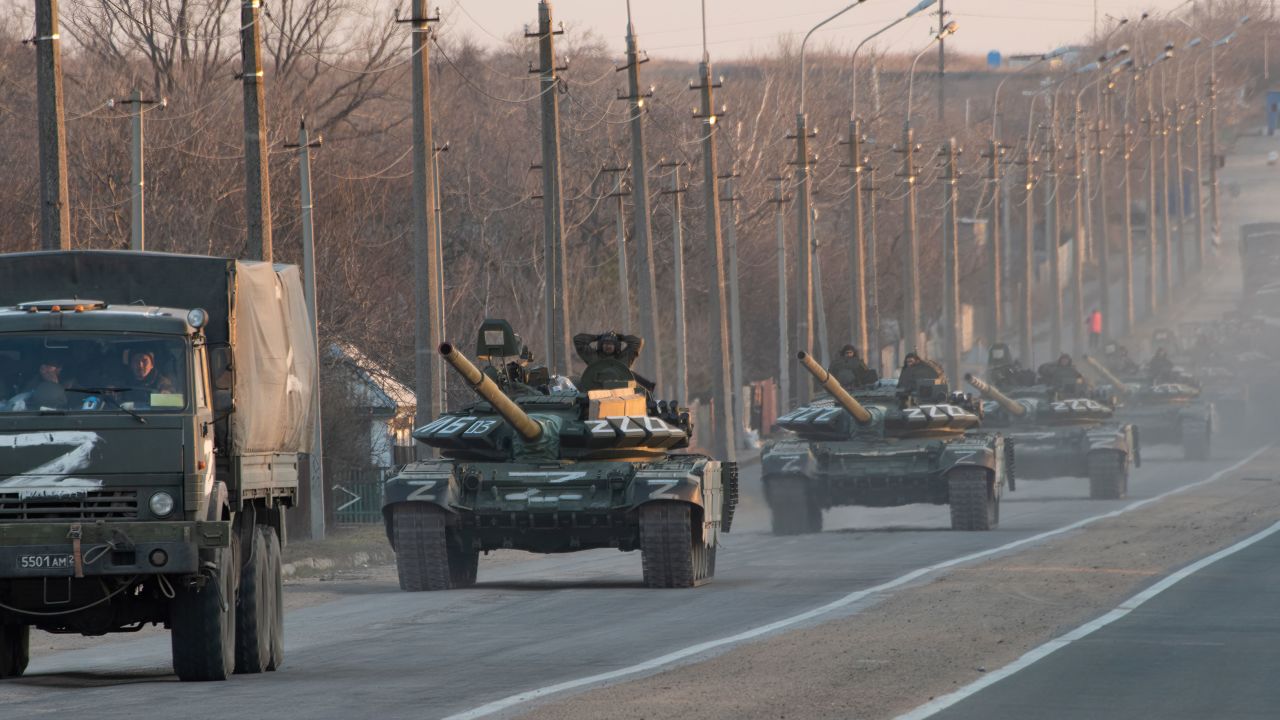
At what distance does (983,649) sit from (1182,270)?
10383cm

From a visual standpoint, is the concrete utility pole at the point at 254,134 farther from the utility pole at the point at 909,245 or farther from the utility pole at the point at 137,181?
the utility pole at the point at 909,245

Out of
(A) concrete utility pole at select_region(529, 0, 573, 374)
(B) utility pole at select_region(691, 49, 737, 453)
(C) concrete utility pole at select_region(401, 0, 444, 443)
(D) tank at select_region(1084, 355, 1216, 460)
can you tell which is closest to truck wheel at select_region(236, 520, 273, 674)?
(C) concrete utility pole at select_region(401, 0, 444, 443)

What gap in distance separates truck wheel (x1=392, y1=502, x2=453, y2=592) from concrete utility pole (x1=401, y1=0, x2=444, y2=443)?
7201 mm

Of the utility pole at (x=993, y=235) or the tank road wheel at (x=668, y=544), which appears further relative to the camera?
the utility pole at (x=993, y=235)

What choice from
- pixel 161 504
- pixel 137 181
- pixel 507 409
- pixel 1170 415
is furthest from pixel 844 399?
pixel 1170 415

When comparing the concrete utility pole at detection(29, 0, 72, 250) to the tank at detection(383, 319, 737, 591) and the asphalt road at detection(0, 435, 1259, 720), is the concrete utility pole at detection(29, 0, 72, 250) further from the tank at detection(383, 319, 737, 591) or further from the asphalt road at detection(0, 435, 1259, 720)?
the asphalt road at detection(0, 435, 1259, 720)

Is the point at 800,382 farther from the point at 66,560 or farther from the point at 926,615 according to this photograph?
the point at 66,560

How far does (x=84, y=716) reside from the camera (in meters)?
11.6

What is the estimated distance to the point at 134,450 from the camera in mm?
12477

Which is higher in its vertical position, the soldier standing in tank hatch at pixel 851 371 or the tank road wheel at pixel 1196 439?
the soldier standing in tank hatch at pixel 851 371

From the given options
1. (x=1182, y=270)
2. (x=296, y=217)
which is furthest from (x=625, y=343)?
(x=1182, y=270)

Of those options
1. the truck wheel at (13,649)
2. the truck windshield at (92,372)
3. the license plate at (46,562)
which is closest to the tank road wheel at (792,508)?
the truck wheel at (13,649)

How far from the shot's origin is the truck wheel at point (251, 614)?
13.9m

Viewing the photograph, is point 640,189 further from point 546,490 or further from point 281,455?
point 281,455
